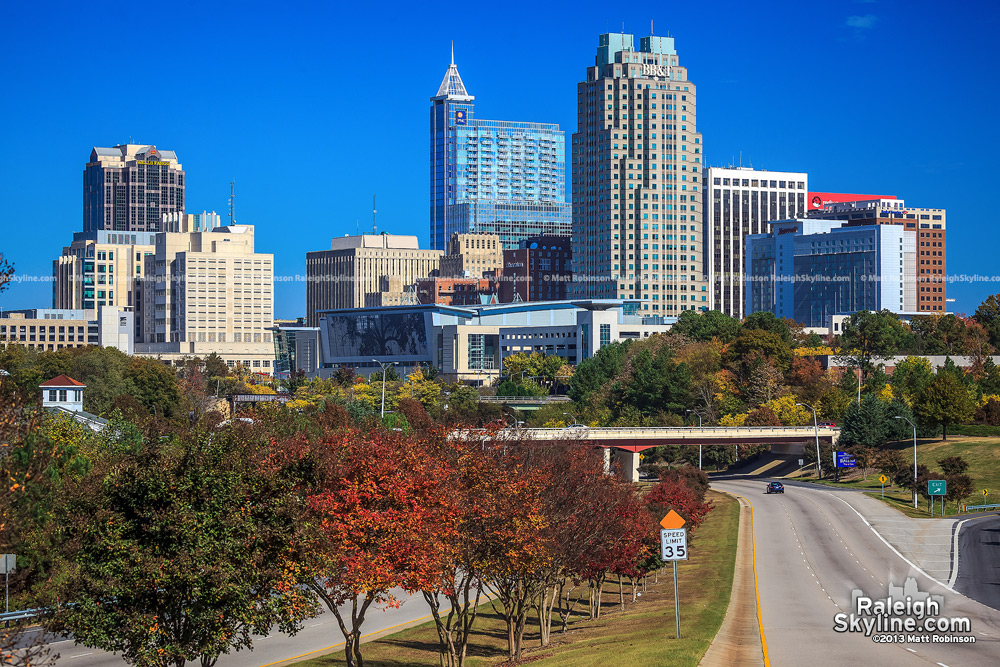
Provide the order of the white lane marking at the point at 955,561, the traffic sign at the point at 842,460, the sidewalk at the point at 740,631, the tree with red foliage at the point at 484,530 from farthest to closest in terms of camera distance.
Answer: the traffic sign at the point at 842,460 → the white lane marking at the point at 955,561 → the tree with red foliage at the point at 484,530 → the sidewalk at the point at 740,631

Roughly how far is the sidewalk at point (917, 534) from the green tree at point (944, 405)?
32.2m

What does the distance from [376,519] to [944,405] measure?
4694 inches

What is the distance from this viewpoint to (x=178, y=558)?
102ft

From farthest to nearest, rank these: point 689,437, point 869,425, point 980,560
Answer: point 689,437
point 869,425
point 980,560

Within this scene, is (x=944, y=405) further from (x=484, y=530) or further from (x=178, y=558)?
(x=178, y=558)

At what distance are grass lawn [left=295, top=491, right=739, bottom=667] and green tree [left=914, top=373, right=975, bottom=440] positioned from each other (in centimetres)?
7356

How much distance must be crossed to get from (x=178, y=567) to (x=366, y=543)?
9.26 m

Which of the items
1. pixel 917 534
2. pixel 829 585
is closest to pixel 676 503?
pixel 917 534

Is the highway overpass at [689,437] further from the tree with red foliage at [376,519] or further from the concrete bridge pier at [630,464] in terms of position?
the tree with red foliage at [376,519]

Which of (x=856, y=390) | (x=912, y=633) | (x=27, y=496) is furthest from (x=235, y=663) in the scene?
(x=856, y=390)

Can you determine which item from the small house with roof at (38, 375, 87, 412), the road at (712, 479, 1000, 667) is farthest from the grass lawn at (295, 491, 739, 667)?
the small house with roof at (38, 375, 87, 412)

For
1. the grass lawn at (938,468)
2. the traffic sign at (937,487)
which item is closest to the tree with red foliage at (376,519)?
the traffic sign at (937,487)

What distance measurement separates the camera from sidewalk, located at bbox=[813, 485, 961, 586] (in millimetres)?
73812

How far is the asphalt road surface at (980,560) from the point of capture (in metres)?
62.0
